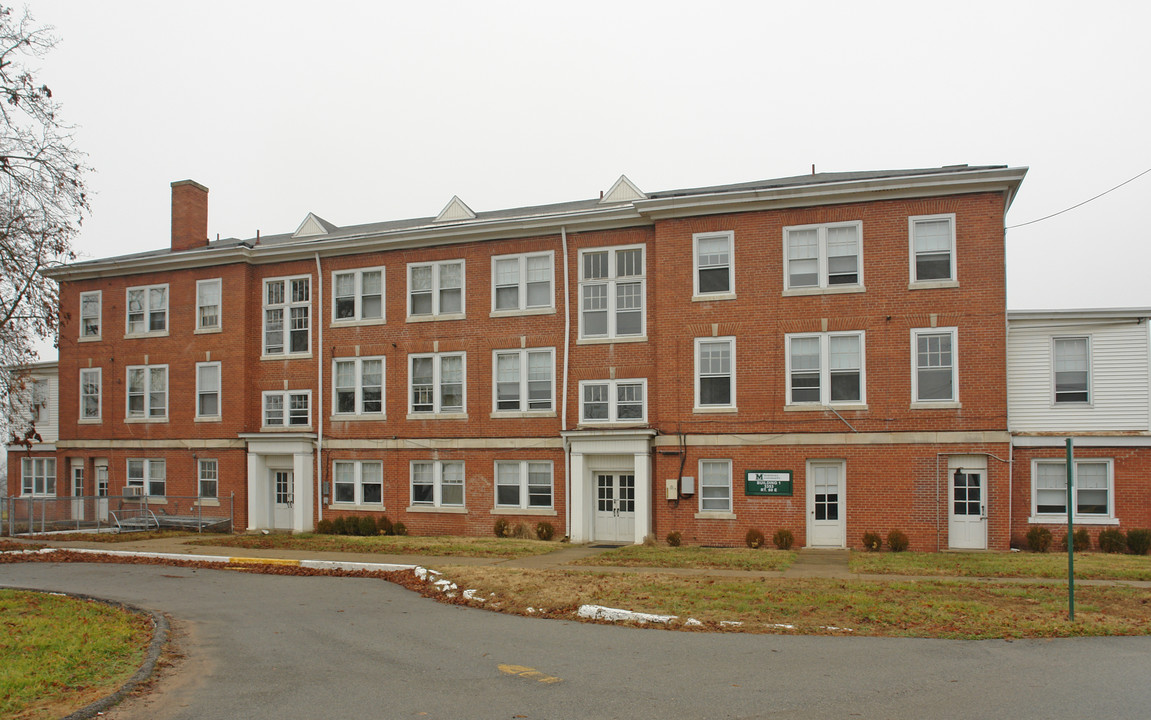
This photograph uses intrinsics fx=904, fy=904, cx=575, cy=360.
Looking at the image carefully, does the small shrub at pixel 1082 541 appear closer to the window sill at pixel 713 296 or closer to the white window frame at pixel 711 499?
the white window frame at pixel 711 499

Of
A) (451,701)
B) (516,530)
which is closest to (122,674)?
(451,701)

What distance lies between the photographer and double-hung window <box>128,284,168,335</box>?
32625 millimetres

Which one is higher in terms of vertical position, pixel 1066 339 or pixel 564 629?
pixel 1066 339

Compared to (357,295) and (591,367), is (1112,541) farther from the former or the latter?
(357,295)

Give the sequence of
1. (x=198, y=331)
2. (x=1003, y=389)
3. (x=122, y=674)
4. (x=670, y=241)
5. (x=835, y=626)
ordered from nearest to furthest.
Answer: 1. (x=122, y=674)
2. (x=835, y=626)
3. (x=1003, y=389)
4. (x=670, y=241)
5. (x=198, y=331)

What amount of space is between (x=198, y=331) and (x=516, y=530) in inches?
552

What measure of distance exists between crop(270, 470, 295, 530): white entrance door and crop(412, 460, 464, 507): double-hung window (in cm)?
500

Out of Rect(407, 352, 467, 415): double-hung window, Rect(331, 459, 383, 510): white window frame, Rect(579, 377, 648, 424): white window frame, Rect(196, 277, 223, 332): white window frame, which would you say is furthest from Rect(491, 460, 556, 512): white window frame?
Rect(196, 277, 223, 332): white window frame

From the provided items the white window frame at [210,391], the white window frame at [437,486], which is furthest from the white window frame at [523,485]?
the white window frame at [210,391]

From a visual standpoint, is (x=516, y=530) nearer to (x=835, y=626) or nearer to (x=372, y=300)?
(x=372, y=300)

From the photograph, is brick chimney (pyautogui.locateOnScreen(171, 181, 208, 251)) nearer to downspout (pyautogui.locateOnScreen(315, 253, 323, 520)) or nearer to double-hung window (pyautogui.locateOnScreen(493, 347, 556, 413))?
downspout (pyautogui.locateOnScreen(315, 253, 323, 520))

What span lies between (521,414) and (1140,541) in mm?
16325

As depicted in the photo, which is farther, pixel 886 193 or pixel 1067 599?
pixel 886 193

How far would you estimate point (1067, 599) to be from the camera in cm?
1367
